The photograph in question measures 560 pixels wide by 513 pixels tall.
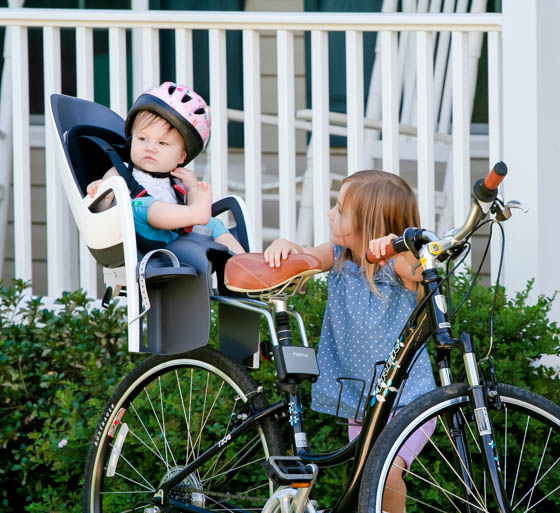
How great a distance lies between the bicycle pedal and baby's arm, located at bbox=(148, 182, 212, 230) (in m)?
0.66

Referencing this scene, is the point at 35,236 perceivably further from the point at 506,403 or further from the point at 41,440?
the point at 506,403

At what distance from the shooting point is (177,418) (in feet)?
11.4

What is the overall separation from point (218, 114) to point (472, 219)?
2.34m

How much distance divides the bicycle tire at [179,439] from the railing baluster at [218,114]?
3.55ft

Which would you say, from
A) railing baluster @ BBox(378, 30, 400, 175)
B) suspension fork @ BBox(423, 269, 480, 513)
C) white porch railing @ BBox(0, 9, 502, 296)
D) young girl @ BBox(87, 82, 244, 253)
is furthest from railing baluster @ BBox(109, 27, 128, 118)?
suspension fork @ BBox(423, 269, 480, 513)

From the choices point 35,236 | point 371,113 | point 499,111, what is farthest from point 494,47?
point 35,236

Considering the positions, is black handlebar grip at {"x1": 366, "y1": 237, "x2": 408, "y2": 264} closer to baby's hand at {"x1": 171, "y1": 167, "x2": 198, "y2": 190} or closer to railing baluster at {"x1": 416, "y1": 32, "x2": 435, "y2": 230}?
baby's hand at {"x1": 171, "y1": 167, "x2": 198, "y2": 190}

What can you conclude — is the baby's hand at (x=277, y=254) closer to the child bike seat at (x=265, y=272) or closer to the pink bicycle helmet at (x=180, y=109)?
the child bike seat at (x=265, y=272)

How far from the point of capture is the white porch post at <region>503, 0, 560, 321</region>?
13.5 feet

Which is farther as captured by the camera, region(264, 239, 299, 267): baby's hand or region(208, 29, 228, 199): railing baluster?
region(208, 29, 228, 199): railing baluster

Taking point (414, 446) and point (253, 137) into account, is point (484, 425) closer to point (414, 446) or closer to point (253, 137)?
point (414, 446)

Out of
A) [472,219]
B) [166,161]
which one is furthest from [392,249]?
[166,161]

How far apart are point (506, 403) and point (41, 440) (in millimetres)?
2048

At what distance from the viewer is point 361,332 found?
2.91 m
